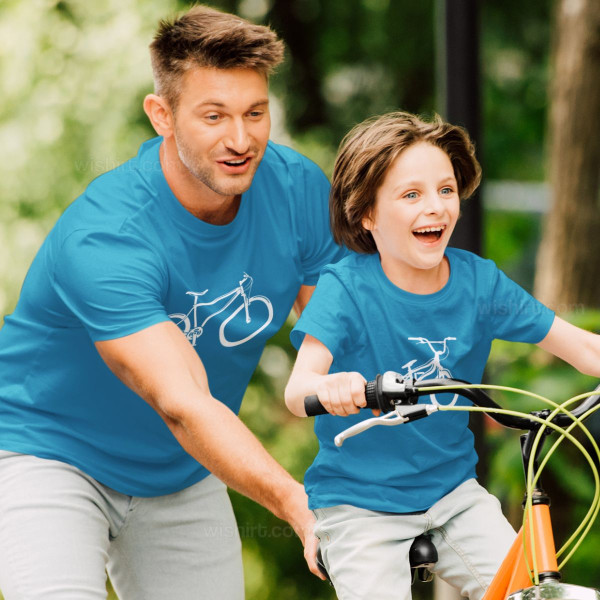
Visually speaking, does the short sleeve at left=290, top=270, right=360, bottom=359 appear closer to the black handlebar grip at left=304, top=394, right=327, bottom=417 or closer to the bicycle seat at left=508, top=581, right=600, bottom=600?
the black handlebar grip at left=304, top=394, right=327, bottom=417

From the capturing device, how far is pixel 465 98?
303 cm

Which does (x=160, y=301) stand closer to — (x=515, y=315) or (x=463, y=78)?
(x=515, y=315)

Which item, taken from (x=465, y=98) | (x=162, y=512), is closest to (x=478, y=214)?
(x=465, y=98)

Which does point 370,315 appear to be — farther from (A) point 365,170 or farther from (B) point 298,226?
(B) point 298,226

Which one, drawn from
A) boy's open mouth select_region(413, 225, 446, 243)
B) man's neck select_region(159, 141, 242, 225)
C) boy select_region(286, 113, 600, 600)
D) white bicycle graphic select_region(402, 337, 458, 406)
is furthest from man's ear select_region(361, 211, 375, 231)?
man's neck select_region(159, 141, 242, 225)

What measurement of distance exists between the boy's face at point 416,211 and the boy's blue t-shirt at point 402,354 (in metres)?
0.06

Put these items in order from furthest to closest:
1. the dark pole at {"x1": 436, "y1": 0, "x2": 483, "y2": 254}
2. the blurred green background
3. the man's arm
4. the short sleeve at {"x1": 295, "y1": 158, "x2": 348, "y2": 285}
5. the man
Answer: the blurred green background
the dark pole at {"x1": 436, "y1": 0, "x2": 483, "y2": 254}
the short sleeve at {"x1": 295, "y1": 158, "x2": 348, "y2": 285}
the man
the man's arm

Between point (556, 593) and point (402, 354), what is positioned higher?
point (402, 354)

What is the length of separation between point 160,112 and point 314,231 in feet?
1.51

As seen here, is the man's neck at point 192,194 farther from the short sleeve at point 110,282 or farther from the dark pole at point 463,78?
the dark pole at point 463,78

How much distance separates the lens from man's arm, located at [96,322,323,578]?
6.56ft

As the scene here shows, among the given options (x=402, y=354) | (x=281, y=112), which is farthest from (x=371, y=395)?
(x=281, y=112)

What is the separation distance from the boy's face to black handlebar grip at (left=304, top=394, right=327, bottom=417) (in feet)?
1.48

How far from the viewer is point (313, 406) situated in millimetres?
1779
